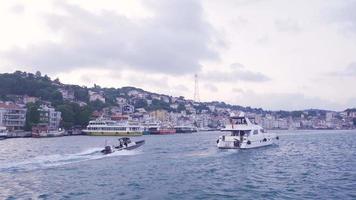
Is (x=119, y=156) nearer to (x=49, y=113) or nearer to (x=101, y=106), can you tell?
(x=49, y=113)

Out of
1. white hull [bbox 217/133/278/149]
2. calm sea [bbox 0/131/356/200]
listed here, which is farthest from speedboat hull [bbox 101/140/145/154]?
white hull [bbox 217/133/278/149]

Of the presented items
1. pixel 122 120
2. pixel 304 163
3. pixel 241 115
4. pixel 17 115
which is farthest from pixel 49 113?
pixel 304 163

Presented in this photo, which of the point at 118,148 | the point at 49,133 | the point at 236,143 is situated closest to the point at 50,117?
the point at 49,133

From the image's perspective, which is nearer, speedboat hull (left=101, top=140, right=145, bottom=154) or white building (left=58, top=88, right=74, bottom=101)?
speedboat hull (left=101, top=140, right=145, bottom=154)

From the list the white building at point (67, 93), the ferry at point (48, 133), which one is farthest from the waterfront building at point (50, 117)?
the white building at point (67, 93)

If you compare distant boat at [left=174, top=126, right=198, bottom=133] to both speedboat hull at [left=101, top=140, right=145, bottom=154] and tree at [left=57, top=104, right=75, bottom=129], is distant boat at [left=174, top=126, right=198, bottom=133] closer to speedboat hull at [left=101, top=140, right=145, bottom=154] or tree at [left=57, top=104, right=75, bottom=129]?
tree at [left=57, top=104, right=75, bottom=129]

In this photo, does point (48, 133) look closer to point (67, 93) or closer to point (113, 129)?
point (113, 129)

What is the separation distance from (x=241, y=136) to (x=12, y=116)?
83.3 m

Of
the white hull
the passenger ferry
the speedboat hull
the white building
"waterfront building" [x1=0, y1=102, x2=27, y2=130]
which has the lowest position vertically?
the speedboat hull

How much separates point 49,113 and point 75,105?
13.9m

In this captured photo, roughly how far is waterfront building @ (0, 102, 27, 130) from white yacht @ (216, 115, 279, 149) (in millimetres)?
79182

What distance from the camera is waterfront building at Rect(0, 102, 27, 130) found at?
387 ft

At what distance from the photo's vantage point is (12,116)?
396 ft

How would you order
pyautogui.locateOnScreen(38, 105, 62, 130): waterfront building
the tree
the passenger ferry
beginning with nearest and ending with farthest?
1. the passenger ferry
2. pyautogui.locateOnScreen(38, 105, 62, 130): waterfront building
3. the tree
